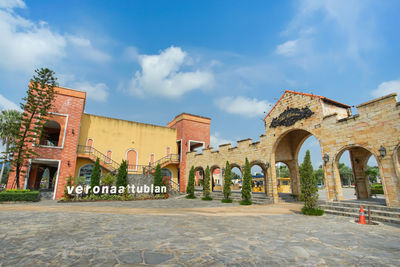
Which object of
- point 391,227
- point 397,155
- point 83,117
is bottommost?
point 391,227

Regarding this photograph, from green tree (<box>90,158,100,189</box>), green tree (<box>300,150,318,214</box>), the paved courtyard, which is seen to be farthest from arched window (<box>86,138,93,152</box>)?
green tree (<box>300,150,318,214</box>)

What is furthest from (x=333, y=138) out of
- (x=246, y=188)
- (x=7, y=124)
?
(x=7, y=124)

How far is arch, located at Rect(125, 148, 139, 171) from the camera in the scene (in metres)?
23.2

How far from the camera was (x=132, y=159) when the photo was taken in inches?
926

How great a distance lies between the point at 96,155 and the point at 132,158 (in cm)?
393

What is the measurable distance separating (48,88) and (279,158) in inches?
860

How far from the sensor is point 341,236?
5.71 meters

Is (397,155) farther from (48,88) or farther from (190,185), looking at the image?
(48,88)

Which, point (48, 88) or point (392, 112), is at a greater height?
point (48, 88)

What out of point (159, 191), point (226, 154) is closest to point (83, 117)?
point (159, 191)

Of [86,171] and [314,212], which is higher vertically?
[86,171]

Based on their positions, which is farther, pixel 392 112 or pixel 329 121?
pixel 329 121

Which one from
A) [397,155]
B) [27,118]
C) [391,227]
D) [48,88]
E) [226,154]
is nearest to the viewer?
[391,227]

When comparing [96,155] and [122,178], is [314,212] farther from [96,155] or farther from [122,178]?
[96,155]
